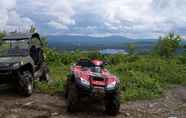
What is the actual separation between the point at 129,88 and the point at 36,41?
406cm

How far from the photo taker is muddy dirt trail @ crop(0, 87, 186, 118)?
1085cm

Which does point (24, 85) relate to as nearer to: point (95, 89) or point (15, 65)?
point (15, 65)

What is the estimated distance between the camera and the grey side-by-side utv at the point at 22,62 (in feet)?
42.9

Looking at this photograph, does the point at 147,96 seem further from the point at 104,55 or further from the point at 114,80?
the point at 104,55

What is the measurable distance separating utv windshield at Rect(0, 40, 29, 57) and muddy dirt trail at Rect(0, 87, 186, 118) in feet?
4.58

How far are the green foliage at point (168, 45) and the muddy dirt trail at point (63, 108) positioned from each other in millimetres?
23327

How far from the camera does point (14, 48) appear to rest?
14562 mm

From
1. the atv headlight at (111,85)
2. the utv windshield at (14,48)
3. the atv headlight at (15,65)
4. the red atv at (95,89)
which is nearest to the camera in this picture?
the red atv at (95,89)

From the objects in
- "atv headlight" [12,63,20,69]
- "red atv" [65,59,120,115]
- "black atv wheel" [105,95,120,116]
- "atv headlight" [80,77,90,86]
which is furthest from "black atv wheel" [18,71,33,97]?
"black atv wheel" [105,95,120,116]

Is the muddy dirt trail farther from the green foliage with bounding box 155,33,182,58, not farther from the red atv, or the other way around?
→ the green foliage with bounding box 155,33,182,58

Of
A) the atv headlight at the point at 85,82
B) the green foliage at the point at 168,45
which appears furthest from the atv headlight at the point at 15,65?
the green foliage at the point at 168,45

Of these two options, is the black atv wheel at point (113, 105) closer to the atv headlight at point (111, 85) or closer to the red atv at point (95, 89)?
the red atv at point (95, 89)

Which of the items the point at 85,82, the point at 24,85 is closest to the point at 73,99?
the point at 85,82

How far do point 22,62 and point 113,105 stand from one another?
3.89 meters
